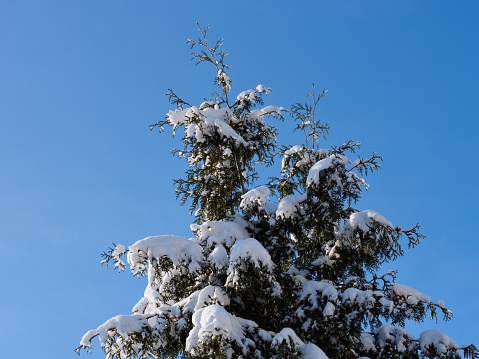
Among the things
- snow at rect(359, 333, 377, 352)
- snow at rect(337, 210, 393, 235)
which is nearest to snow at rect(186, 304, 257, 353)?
snow at rect(359, 333, 377, 352)

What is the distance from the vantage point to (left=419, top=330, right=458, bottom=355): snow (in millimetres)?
10094

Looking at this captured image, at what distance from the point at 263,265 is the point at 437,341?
352 cm

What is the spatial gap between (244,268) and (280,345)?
1358 mm

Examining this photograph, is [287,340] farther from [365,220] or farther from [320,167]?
[320,167]

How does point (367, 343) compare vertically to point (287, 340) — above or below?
above

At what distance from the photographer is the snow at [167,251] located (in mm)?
9758

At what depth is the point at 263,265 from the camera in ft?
30.8

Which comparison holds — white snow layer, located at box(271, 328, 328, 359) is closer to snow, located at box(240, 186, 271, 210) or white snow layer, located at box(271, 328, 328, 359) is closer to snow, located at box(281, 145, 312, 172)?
snow, located at box(240, 186, 271, 210)

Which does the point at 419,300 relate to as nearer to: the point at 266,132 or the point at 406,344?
the point at 406,344

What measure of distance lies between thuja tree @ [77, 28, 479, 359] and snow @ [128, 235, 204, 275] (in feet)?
0.07

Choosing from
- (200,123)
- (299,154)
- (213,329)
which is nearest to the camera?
(213,329)

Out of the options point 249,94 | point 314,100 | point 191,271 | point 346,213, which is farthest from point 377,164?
point 191,271

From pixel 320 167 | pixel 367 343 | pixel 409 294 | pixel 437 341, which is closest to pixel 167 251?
pixel 320 167

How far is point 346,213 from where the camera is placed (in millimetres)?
11734
